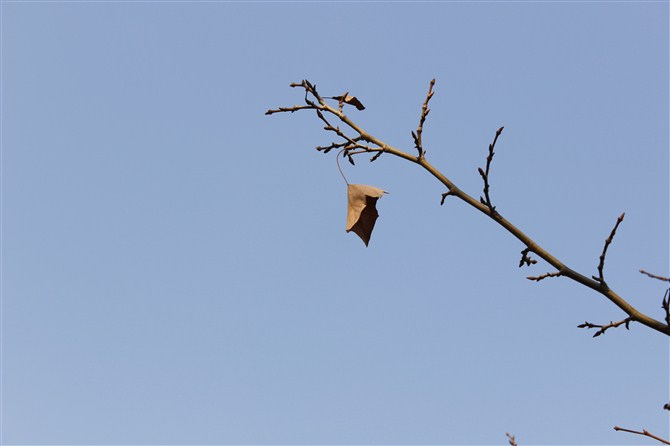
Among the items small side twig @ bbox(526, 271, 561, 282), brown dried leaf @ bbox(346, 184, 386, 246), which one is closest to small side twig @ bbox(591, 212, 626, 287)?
small side twig @ bbox(526, 271, 561, 282)

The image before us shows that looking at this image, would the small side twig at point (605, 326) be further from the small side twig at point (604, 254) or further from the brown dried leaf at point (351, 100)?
the brown dried leaf at point (351, 100)

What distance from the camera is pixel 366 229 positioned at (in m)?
4.05

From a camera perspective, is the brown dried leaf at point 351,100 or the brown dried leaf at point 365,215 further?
the brown dried leaf at point 351,100

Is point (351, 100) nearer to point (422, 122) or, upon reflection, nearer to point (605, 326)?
point (422, 122)

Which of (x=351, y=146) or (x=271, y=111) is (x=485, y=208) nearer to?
(x=351, y=146)

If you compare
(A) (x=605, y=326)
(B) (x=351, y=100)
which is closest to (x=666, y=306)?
(A) (x=605, y=326)

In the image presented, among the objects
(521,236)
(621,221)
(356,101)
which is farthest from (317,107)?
(621,221)

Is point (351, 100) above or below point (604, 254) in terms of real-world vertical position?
above

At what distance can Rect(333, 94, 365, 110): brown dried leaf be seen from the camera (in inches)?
168

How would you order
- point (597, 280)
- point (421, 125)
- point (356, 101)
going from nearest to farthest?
point (597, 280) → point (421, 125) → point (356, 101)

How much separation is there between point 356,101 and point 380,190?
63cm

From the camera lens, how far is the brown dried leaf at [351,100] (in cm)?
427

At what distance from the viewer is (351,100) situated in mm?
4281

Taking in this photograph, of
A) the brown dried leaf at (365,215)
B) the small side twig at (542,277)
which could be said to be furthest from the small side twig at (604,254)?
the brown dried leaf at (365,215)
